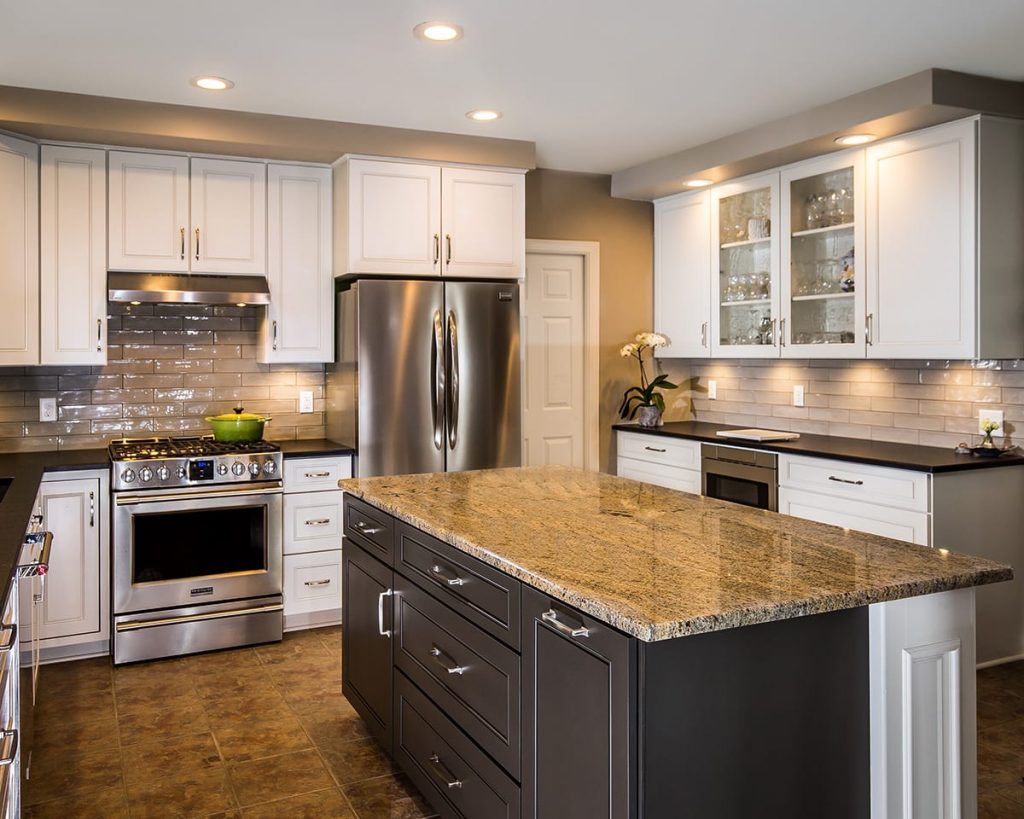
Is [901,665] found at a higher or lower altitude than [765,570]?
lower

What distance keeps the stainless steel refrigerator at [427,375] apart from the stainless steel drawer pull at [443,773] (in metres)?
2.12

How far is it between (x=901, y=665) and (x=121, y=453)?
11.5ft

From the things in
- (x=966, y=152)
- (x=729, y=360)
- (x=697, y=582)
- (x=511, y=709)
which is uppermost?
(x=966, y=152)

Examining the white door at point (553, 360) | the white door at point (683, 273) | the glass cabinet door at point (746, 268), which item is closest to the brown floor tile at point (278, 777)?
the white door at point (553, 360)

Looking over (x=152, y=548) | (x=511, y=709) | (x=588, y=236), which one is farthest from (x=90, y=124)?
(x=511, y=709)

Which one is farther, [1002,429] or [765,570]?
[1002,429]

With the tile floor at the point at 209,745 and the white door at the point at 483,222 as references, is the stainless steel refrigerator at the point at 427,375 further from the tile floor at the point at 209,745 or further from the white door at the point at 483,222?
the tile floor at the point at 209,745

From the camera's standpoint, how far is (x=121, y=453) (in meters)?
4.18

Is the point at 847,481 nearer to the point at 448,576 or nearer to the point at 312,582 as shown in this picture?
the point at 448,576

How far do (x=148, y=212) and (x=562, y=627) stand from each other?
342cm

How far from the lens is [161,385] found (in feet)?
15.5

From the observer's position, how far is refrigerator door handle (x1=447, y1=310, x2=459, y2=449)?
467 centimetres

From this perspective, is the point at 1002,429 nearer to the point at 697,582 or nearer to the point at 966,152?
the point at 966,152

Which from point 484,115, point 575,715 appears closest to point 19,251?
point 484,115
